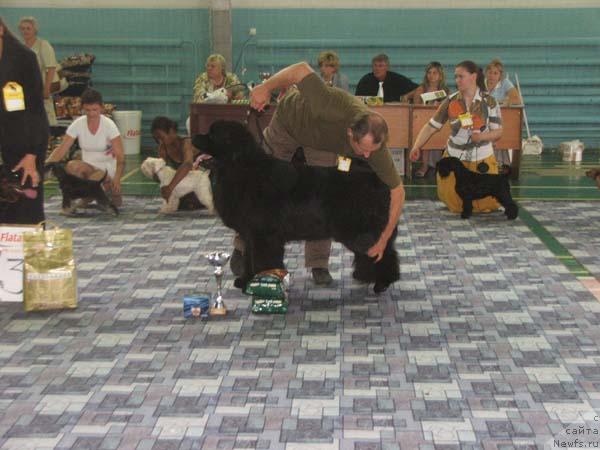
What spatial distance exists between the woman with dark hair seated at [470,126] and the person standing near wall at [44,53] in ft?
13.7

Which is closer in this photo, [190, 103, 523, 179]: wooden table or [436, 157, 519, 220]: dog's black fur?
[436, 157, 519, 220]: dog's black fur

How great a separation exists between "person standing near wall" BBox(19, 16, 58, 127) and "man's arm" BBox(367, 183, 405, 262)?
214 inches

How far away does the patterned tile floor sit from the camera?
314cm

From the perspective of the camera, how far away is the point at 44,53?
367 inches

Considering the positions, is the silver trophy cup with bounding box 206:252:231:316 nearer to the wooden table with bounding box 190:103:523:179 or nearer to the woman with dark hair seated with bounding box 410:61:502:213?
the woman with dark hair seated with bounding box 410:61:502:213

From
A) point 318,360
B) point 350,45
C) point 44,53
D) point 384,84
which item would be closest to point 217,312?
point 318,360

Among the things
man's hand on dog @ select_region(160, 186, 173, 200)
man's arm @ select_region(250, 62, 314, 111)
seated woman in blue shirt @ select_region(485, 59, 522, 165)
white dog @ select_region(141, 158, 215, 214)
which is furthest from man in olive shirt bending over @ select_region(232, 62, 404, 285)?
seated woman in blue shirt @ select_region(485, 59, 522, 165)

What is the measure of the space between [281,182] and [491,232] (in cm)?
242

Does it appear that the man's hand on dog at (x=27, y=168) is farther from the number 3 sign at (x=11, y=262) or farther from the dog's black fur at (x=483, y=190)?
the dog's black fur at (x=483, y=190)

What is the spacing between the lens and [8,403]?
3381 mm

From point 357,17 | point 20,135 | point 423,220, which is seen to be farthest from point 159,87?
point 20,135

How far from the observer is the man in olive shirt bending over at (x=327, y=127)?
4316 millimetres

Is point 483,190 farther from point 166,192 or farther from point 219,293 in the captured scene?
point 219,293

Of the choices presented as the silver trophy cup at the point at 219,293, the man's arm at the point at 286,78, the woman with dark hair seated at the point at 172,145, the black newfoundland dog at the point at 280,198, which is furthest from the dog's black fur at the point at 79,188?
→ the man's arm at the point at 286,78
